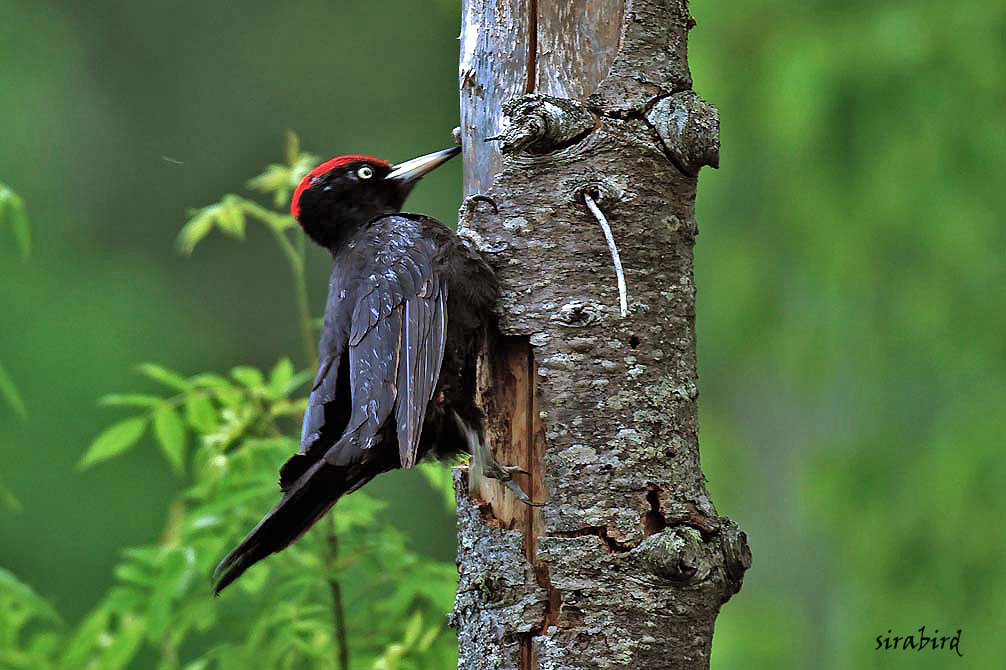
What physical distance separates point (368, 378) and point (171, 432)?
2.38 feet

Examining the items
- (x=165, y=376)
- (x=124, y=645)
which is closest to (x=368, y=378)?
(x=165, y=376)

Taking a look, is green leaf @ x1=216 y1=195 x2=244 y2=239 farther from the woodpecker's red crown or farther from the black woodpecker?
the black woodpecker

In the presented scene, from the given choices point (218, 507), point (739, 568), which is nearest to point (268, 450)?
point (218, 507)

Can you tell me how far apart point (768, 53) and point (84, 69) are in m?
5.79

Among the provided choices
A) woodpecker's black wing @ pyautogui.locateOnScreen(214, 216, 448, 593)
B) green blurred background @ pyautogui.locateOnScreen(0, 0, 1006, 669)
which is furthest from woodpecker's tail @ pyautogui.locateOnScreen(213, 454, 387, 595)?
green blurred background @ pyautogui.locateOnScreen(0, 0, 1006, 669)

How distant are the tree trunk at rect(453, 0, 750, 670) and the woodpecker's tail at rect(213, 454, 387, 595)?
25cm

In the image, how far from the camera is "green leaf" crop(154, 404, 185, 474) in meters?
2.81

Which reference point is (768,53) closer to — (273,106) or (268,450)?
(268,450)

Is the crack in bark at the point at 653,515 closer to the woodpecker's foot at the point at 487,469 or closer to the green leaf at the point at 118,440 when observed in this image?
the woodpecker's foot at the point at 487,469

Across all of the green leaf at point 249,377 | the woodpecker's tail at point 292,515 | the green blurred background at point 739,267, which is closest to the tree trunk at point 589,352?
the woodpecker's tail at point 292,515

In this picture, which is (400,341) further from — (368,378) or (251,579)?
(251,579)

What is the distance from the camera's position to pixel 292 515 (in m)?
2.10

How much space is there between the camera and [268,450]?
8.91 ft

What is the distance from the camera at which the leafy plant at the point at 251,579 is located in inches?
101
